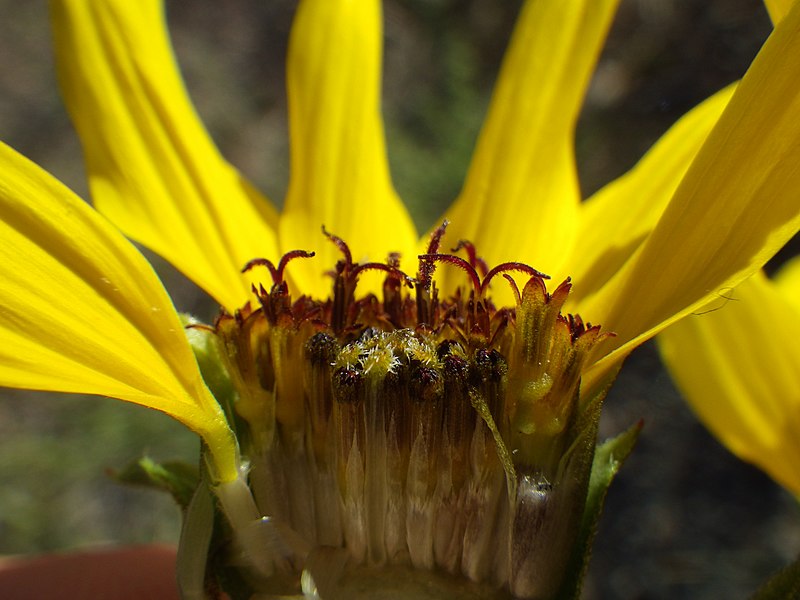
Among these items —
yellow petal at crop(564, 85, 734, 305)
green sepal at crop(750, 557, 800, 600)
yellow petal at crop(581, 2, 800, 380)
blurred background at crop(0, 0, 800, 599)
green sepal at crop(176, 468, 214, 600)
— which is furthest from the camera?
blurred background at crop(0, 0, 800, 599)

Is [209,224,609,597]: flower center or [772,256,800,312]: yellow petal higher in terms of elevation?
[772,256,800,312]: yellow petal

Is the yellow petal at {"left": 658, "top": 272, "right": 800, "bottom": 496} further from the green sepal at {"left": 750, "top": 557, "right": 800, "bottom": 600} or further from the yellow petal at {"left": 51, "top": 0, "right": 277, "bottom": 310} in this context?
the yellow petal at {"left": 51, "top": 0, "right": 277, "bottom": 310}

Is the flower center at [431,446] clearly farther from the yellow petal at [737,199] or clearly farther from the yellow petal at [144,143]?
the yellow petal at [144,143]

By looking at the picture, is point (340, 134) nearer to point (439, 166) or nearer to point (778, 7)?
point (778, 7)

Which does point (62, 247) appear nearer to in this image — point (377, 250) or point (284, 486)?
point (284, 486)

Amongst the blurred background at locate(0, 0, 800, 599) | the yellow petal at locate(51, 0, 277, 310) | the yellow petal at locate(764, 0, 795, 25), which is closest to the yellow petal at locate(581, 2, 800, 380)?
the yellow petal at locate(764, 0, 795, 25)

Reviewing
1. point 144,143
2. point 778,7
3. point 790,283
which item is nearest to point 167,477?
point 144,143
